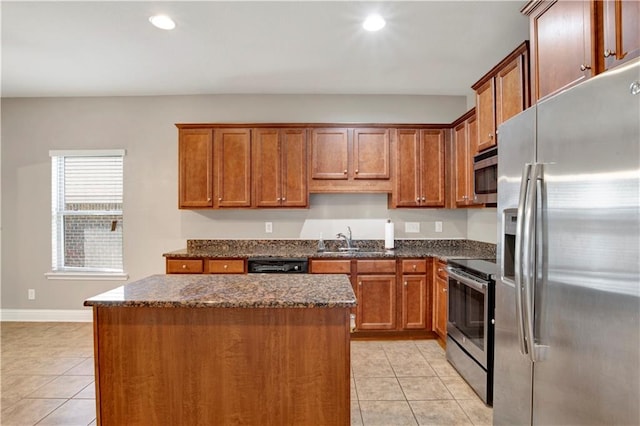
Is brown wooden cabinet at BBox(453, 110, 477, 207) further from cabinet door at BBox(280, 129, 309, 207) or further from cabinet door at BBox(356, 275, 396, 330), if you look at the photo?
cabinet door at BBox(280, 129, 309, 207)

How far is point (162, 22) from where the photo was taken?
252cm

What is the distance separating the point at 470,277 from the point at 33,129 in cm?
521

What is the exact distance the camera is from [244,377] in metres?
1.50

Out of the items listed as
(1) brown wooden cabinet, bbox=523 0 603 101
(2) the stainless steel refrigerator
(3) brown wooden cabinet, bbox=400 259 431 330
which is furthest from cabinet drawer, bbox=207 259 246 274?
(1) brown wooden cabinet, bbox=523 0 603 101

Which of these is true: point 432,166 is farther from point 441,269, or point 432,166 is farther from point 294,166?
point 294,166

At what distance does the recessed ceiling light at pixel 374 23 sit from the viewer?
246cm

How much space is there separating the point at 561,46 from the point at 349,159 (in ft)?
7.38

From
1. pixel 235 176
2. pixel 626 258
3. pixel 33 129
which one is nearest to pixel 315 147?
pixel 235 176

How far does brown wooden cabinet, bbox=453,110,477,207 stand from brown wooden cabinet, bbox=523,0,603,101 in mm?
1312

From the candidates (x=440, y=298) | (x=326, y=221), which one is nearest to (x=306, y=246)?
(x=326, y=221)

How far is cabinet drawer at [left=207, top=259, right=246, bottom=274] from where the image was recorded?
337 cm

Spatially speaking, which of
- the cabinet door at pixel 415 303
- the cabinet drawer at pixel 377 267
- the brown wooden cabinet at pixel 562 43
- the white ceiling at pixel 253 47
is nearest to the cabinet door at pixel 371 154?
the white ceiling at pixel 253 47

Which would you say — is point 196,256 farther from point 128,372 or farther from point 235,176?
point 128,372

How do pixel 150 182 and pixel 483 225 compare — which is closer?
pixel 483 225
